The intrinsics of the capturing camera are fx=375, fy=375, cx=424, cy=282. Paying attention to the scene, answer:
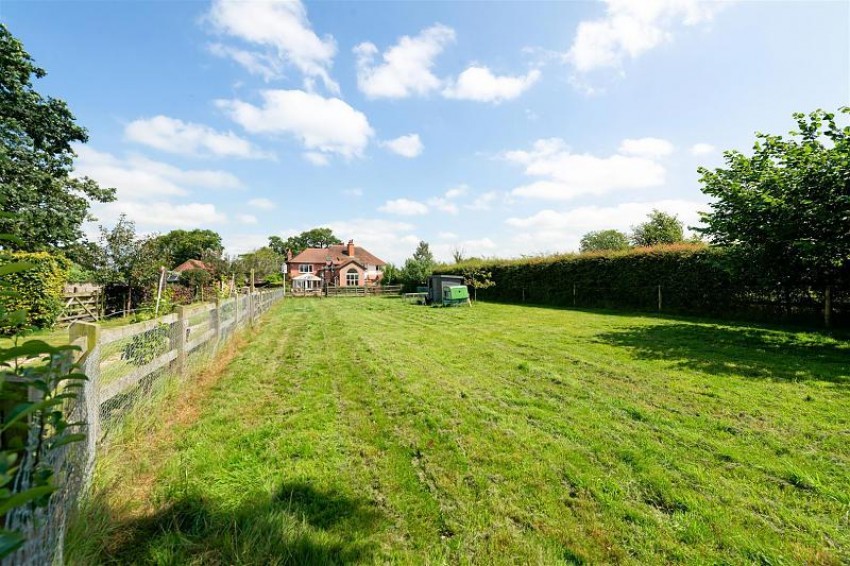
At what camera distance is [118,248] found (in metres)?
16.5

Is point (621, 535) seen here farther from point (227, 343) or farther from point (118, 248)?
point (118, 248)

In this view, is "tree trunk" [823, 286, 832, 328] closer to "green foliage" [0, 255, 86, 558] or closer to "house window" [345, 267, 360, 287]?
"green foliage" [0, 255, 86, 558]

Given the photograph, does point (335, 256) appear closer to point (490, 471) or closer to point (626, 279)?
point (626, 279)

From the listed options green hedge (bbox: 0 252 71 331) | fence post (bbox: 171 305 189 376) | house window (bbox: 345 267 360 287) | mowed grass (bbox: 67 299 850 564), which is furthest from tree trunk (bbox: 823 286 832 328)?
house window (bbox: 345 267 360 287)

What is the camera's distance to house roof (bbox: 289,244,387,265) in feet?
189

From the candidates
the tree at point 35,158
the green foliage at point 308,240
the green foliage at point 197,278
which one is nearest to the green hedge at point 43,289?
the tree at point 35,158

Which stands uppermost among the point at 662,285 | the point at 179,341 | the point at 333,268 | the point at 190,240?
the point at 190,240

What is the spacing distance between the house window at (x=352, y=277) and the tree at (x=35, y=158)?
35.2 metres

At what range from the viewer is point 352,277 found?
→ 5359 centimetres

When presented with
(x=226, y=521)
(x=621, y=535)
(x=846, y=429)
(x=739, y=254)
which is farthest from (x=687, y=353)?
(x=226, y=521)

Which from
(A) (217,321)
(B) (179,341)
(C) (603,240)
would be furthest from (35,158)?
(C) (603,240)

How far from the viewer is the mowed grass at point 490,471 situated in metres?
2.42

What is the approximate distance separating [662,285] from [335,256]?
5054 cm

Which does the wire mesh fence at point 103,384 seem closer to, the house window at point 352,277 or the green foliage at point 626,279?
the green foliage at point 626,279
